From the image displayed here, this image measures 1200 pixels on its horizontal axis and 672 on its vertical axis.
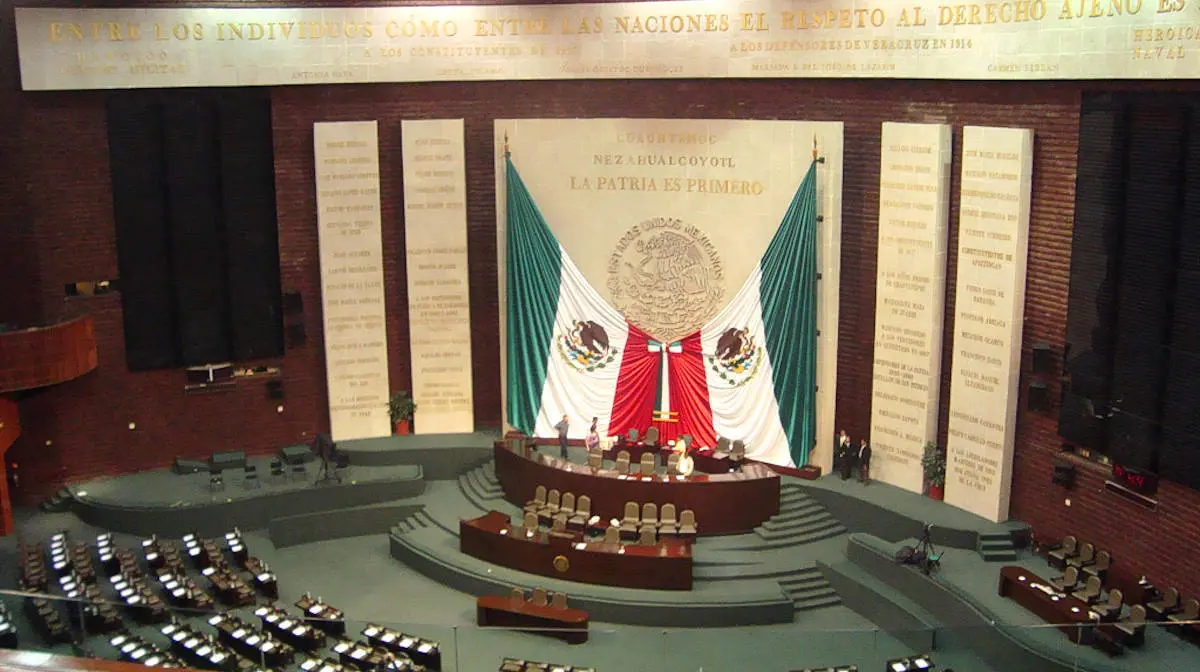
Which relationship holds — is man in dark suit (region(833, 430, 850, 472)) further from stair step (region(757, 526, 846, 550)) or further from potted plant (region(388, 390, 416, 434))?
potted plant (region(388, 390, 416, 434))

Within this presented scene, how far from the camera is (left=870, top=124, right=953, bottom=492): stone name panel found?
23484 mm

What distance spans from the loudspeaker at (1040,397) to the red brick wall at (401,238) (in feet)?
0.83

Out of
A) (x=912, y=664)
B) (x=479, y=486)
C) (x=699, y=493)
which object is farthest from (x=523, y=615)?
(x=912, y=664)

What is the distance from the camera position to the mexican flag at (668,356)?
25.6m

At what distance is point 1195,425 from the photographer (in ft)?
63.8

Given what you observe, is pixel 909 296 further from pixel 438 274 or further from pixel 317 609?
pixel 317 609

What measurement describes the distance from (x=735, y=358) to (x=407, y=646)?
10.7 meters

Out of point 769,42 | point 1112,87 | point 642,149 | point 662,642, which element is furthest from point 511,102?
point 662,642

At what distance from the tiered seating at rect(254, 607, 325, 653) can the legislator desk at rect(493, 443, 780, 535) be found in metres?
6.54

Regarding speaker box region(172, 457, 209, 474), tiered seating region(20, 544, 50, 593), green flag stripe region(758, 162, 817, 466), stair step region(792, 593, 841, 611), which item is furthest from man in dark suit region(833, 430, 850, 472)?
tiered seating region(20, 544, 50, 593)

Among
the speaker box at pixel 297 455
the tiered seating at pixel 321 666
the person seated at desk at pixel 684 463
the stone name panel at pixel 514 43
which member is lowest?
the tiered seating at pixel 321 666

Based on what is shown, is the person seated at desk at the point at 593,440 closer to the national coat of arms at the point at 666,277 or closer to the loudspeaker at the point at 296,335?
the national coat of arms at the point at 666,277

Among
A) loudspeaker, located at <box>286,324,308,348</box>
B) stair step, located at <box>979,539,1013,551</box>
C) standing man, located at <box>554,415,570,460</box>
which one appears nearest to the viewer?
stair step, located at <box>979,539,1013,551</box>

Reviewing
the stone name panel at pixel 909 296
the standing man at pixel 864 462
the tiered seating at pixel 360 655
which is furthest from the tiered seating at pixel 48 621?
the stone name panel at pixel 909 296
